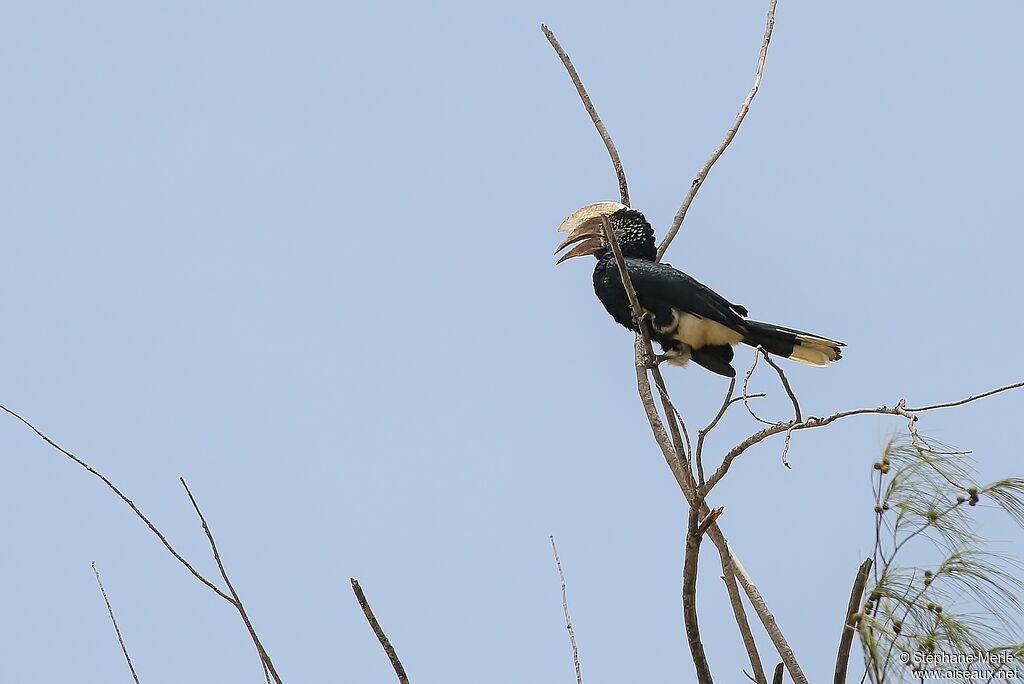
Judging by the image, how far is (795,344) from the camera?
15.4ft

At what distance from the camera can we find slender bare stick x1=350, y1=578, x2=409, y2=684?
2207mm

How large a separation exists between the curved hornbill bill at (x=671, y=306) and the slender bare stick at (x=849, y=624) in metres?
2.10

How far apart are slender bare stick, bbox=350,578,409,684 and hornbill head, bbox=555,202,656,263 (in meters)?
2.92

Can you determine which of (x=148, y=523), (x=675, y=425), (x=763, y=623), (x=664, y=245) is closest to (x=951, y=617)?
(x=763, y=623)

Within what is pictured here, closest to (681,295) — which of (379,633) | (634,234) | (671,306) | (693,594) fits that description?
(671,306)

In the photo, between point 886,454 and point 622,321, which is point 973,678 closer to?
point 886,454

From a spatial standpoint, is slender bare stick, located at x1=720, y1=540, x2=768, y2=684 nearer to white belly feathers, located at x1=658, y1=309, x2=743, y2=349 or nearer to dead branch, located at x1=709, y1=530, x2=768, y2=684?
dead branch, located at x1=709, y1=530, x2=768, y2=684

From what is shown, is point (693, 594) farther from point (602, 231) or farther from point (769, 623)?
point (602, 231)

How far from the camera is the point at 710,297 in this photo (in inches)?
187

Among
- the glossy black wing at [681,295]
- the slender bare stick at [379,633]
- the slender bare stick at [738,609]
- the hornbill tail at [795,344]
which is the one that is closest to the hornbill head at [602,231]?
the glossy black wing at [681,295]

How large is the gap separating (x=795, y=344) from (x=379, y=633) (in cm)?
281

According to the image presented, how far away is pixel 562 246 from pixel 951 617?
280 cm

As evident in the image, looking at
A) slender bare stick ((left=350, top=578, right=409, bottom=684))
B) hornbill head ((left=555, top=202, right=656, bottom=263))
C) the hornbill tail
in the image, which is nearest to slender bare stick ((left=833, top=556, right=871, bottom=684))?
slender bare stick ((left=350, top=578, right=409, bottom=684))

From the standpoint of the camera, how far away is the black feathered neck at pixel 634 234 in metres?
4.98
